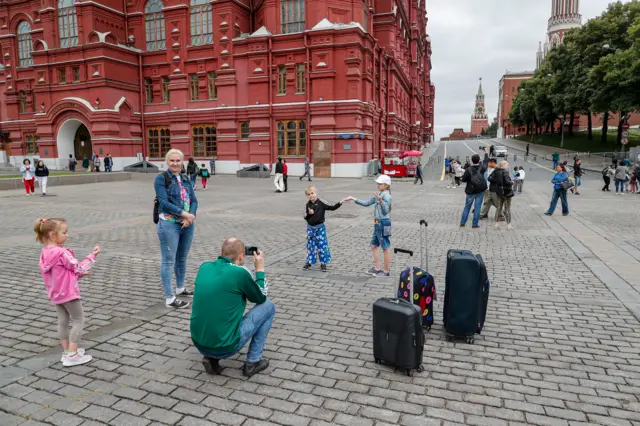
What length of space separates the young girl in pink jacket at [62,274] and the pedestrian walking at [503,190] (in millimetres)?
10543

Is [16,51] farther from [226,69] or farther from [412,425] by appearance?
[412,425]

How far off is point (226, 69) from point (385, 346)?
117 ft

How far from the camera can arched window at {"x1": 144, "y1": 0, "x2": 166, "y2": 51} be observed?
39312mm

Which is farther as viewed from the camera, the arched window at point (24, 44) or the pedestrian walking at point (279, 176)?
the arched window at point (24, 44)

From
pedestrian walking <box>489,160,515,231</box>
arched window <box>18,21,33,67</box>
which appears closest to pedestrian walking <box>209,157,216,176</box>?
arched window <box>18,21,33,67</box>

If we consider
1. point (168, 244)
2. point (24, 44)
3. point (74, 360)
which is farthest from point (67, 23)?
point (74, 360)

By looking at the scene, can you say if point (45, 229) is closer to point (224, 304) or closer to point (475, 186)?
point (224, 304)

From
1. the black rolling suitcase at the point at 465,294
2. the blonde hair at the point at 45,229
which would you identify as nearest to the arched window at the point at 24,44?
the blonde hair at the point at 45,229

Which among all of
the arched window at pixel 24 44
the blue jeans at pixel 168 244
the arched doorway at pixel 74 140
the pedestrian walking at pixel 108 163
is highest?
the arched window at pixel 24 44

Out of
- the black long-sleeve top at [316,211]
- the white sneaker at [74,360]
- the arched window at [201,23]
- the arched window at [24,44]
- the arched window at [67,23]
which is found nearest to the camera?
the white sneaker at [74,360]

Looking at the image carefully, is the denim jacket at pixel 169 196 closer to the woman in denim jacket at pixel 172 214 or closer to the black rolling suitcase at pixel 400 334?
the woman in denim jacket at pixel 172 214

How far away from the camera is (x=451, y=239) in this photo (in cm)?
1073

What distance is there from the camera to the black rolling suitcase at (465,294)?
4.77m

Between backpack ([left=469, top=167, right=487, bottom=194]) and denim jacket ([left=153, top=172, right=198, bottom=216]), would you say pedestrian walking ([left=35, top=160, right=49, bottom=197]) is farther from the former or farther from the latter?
backpack ([left=469, top=167, right=487, bottom=194])
